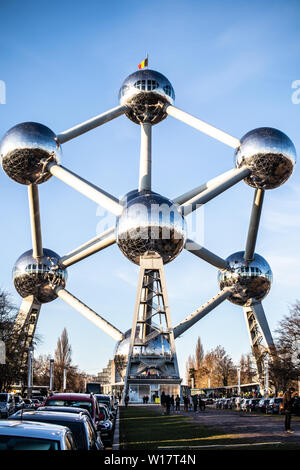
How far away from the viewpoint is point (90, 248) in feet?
142

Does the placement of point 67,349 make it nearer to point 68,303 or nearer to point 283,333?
point 68,303

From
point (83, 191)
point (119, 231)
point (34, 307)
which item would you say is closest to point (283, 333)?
point (119, 231)

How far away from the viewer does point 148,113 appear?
143 ft

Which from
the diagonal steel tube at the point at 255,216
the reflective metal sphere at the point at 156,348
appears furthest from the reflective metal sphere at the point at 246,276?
the reflective metal sphere at the point at 156,348

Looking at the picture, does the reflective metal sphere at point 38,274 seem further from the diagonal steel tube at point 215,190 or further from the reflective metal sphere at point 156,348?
the diagonal steel tube at point 215,190

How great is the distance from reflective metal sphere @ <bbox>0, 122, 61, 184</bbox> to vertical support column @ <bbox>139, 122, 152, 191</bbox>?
19.9 feet

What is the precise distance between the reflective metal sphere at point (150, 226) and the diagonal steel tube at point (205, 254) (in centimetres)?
751

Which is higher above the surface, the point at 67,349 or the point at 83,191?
the point at 83,191

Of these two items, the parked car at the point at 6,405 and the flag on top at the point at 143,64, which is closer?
the parked car at the point at 6,405

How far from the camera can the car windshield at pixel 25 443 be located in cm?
435

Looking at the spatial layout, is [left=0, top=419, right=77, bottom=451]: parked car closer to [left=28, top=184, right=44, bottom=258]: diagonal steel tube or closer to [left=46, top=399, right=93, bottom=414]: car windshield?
[left=46, top=399, right=93, bottom=414]: car windshield

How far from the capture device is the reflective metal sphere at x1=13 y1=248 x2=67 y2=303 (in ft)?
153

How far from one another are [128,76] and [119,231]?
1378 cm

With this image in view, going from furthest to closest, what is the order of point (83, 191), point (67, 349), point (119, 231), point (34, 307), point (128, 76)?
point (67, 349) → point (34, 307) → point (128, 76) → point (83, 191) → point (119, 231)
